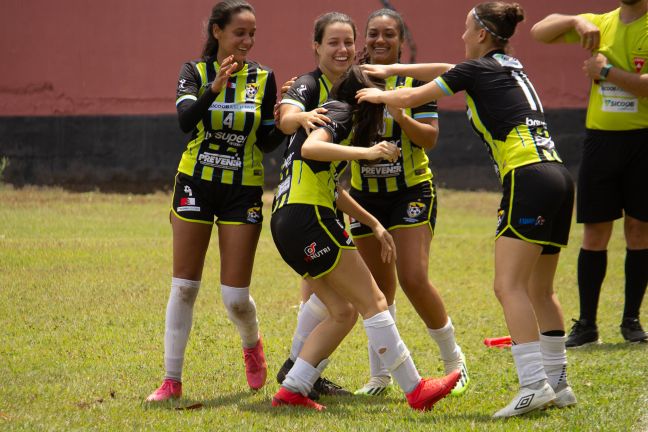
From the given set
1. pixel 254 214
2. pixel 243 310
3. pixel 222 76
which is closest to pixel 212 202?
pixel 254 214

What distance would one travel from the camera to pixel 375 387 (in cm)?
671

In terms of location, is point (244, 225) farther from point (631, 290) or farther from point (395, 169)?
point (631, 290)

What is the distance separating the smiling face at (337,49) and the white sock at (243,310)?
1.52 meters

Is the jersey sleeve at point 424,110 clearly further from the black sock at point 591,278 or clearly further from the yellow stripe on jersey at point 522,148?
the black sock at point 591,278

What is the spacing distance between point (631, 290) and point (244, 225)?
3568 mm

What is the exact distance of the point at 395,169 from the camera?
675 cm

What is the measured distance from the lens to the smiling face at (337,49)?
20.5 ft

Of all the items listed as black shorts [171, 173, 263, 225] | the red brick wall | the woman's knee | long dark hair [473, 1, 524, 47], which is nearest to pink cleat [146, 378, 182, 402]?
black shorts [171, 173, 263, 225]

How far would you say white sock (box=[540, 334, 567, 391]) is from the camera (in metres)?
6.05

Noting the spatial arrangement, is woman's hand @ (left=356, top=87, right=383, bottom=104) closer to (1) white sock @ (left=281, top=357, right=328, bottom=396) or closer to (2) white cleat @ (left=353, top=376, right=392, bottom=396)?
(1) white sock @ (left=281, top=357, right=328, bottom=396)

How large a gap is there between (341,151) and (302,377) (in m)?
1.36

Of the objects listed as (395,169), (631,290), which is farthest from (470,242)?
(395,169)

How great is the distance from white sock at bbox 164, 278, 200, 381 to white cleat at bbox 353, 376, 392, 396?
1.19 m

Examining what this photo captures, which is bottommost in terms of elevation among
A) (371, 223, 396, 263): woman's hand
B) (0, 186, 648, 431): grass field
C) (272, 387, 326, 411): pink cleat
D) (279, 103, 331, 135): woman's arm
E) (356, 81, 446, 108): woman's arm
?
(0, 186, 648, 431): grass field
